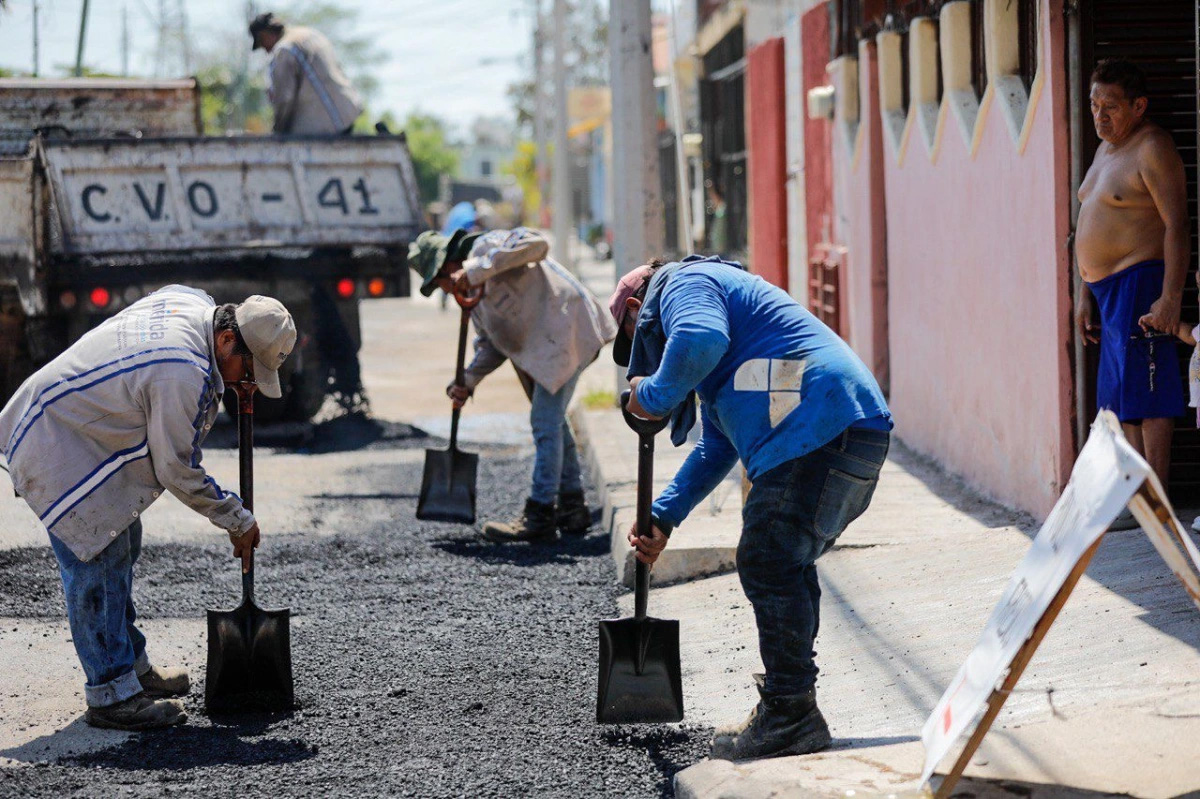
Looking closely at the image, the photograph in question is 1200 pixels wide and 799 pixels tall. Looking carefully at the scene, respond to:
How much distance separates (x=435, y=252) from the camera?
779 centimetres

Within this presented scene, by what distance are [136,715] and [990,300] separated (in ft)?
14.0

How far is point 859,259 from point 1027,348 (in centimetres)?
326

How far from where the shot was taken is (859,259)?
9875mm

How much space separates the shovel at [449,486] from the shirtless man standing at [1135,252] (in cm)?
340

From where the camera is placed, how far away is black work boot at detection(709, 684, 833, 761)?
4.23 m

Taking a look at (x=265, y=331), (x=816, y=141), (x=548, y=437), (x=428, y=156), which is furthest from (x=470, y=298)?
(x=428, y=156)

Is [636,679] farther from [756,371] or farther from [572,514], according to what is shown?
[572,514]

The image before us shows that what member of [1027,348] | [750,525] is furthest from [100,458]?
[1027,348]

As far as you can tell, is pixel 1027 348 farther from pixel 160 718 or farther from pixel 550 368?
pixel 160 718

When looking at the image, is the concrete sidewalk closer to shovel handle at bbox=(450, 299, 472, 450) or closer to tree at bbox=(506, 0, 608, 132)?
shovel handle at bbox=(450, 299, 472, 450)

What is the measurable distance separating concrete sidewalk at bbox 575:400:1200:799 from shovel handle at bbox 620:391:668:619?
0.49 meters

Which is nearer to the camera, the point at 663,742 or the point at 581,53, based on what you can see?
the point at 663,742

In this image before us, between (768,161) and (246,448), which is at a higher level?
(768,161)

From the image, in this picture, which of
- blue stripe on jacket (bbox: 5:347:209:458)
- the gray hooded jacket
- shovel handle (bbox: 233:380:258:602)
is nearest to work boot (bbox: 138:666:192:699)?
shovel handle (bbox: 233:380:258:602)
